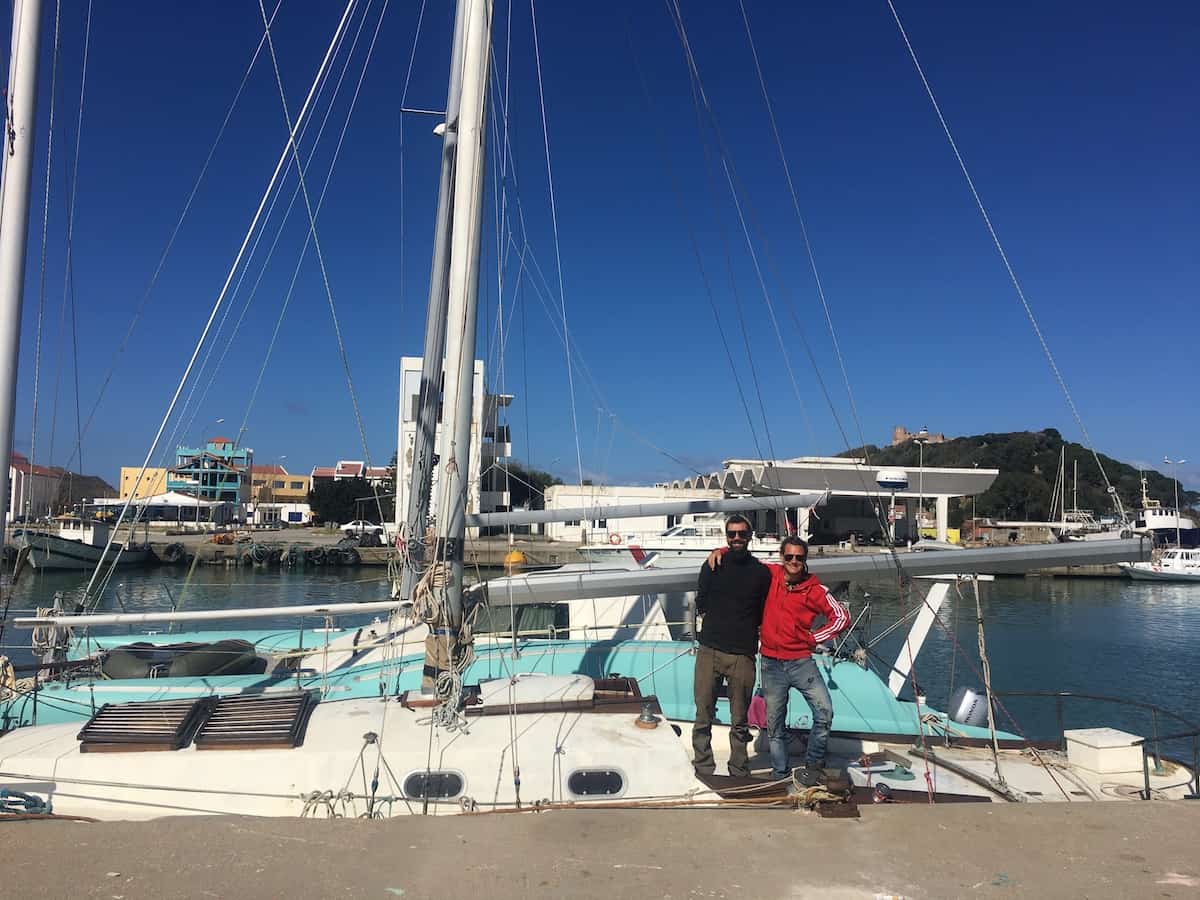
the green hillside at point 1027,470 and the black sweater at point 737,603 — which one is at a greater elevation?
the green hillside at point 1027,470

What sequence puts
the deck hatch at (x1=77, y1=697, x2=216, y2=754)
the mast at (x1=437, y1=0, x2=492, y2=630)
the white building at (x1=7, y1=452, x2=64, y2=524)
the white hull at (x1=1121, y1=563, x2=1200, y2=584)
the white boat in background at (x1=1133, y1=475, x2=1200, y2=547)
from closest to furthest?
the deck hatch at (x1=77, y1=697, x2=216, y2=754) → the mast at (x1=437, y1=0, x2=492, y2=630) → the white building at (x1=7, y1=452, x2=64, y2=524) → the white hull at (x1=1121, y1=563, x2=1200, y2=584) → the white boat in background at (x1=1133, y1=475, x2=1200, y2=547)

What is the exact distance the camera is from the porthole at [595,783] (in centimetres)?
622

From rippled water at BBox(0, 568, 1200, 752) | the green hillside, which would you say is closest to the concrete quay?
rippled water at BBox(0, 568, 1200, 752)

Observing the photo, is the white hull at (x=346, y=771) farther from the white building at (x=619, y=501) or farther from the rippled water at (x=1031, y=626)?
the white building at (x=619, y=501)

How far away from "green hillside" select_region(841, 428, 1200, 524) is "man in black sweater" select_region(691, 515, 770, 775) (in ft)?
202

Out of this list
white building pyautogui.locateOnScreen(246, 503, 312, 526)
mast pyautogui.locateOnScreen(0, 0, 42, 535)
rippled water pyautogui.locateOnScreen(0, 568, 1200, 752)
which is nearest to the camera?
mast pyautogui.locateOnScreen(0, 0, 42, 535)

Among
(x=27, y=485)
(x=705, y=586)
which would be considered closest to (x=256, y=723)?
(x=705, y=586)

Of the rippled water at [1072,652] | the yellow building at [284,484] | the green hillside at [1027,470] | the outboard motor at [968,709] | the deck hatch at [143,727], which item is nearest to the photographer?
the deck hatch at [143,727]

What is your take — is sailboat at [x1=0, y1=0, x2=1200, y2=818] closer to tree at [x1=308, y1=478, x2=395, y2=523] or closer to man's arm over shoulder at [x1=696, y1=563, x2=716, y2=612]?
man's arm over shoulder at [x1=696, y1=563, x2=716, y2=612]

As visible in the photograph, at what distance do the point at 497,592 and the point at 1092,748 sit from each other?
20.6 feet

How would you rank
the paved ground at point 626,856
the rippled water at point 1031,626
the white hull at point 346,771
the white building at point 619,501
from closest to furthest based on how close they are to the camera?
1. the paved ground at point 626,856
2. the white hull at point 346,771
3. the rippled water at point 1031,626
4. the white building at point 619,501

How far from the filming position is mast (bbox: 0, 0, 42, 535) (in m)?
5.90

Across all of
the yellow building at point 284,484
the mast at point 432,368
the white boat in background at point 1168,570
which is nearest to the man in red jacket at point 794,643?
the mast at point 432,368

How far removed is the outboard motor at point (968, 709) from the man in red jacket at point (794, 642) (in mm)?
5405
